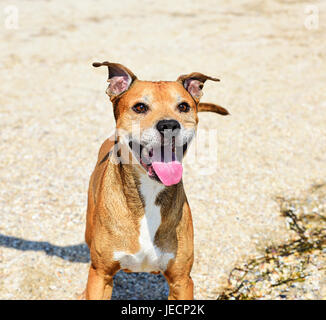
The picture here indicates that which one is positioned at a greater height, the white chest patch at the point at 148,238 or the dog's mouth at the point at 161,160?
the dog's mouth at the point at 161,160

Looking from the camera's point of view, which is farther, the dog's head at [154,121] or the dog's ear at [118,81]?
the dog's ear at [118,81]

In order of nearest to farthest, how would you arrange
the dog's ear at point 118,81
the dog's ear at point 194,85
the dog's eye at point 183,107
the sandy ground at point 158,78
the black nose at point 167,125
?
1. the black nose at point 167,125
2. the dog's eye at point 183,107
3. the dog's ear at point 118,81
4. the dog's ear at point 194,85
5. the sandy ground at point 158,78

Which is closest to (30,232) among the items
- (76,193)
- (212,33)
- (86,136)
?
(76,193)

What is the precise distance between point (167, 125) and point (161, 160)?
0.33 meters

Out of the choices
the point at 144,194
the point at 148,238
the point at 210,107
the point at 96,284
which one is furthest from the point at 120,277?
the point at 210,107

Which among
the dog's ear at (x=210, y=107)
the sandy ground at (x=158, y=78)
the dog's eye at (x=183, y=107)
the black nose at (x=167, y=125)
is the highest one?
the dog's eye at (x=183, y=107)

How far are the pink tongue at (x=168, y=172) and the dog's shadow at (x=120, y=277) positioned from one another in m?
2.31

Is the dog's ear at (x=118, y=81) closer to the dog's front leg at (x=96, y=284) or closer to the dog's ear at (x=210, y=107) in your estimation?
the dog's ear at (x=210, y=107)

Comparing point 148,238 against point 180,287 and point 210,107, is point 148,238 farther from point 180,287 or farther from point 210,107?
point 210,107

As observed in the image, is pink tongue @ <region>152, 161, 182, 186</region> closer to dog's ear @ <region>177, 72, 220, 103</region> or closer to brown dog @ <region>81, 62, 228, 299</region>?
brown dog @ <region>81, 62, 228, 299</region>

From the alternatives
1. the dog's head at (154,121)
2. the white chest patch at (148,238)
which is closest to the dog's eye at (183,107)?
the dog's head at (154,121)

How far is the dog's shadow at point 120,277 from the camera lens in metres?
5.59

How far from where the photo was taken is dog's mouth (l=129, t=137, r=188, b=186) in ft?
12.5

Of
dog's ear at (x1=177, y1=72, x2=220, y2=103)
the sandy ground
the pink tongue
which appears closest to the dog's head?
the pink tongue
